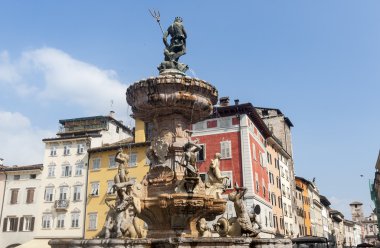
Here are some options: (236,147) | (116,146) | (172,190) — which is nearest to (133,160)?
(116,146)

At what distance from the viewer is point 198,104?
13.9 metres

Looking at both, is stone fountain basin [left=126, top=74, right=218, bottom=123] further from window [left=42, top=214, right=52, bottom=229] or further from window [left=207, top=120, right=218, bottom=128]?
window [left=42, top=214, right=52, bottom=229]

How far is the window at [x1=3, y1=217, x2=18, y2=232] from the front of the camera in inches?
1778

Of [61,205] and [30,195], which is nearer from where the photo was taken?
[61,205]

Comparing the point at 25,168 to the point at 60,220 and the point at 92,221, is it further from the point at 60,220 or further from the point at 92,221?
the point at 92,221

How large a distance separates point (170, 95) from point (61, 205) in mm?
34770

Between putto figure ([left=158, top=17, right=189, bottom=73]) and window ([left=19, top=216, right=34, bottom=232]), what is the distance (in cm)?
3652

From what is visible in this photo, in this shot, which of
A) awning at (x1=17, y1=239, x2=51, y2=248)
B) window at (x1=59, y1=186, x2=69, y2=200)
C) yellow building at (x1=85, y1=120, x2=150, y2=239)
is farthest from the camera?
window at (x1=59, y1=186, x2=69, y2=200)

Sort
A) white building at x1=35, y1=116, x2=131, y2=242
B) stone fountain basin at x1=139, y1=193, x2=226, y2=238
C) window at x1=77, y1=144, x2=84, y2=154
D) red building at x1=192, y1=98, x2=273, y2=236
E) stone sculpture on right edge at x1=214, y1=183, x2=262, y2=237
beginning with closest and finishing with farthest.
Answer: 1. stone fountain basin at x1=139, y1=193, x2=226, y2=238
2. stone sculpture on right edge at x1=214, y1=183, x2=262, y2=237
3. red building at x1=192, y1=98, x2=273, y2=236
4. white building at x1=35, y1=116, x2=131, y2=242
5. window at x1=77, y1=144, x2=84, y2=154

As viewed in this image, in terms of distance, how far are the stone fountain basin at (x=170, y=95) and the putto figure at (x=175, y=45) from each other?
67.0 inches

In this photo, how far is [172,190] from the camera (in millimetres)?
12539

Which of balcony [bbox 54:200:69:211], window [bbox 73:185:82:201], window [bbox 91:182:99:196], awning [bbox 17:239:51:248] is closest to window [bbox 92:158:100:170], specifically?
window [bbox 91:182:99:196]

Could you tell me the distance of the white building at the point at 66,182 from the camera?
43.1 metres

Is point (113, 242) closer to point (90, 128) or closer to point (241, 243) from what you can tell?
point (241, 243)
